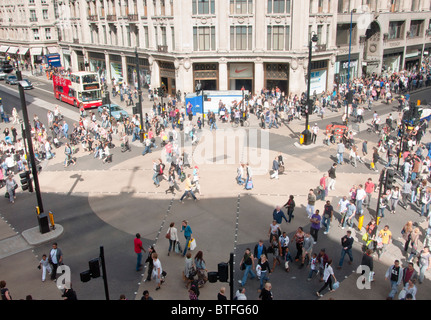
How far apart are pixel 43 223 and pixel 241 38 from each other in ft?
109

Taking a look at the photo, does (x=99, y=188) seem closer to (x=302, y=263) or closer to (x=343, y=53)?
(x=302, y=263)

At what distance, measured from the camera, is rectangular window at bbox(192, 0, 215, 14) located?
43.5 meters

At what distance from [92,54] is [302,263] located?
2280 inches

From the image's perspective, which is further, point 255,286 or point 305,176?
point 305,176

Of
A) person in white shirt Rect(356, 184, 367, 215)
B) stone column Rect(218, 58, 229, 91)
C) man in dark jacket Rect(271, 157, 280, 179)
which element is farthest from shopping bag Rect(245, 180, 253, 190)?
stone column Rect(218, 58, 229, 91)

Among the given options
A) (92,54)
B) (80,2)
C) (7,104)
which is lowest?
(7,104)

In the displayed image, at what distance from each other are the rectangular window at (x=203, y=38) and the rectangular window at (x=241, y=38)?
225cm

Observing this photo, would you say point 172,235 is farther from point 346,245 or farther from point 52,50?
point 52,50

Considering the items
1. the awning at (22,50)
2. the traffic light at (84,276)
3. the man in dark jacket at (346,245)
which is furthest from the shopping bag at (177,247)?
the awning at (22,50)

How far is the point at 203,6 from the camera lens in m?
43.7

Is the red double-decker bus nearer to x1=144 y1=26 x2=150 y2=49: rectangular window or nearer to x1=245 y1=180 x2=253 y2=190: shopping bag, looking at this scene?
x1=144 y1=26 x2=150 y2=49: rectangular window

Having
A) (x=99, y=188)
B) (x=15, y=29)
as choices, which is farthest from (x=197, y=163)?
(x=15, y=29)

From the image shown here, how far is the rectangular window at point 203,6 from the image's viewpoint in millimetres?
43500

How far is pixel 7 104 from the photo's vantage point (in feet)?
157
